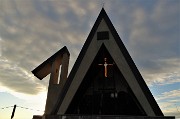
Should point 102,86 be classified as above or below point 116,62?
below

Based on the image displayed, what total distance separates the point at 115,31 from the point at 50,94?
7213mm

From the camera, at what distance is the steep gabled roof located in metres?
10.8

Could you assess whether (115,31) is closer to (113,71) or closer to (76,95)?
(113,71)

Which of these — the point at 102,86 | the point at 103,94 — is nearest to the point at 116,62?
the point at 102,86

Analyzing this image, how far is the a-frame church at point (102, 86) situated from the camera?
35.8ft

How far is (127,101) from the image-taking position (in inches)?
460

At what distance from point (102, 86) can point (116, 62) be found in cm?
230

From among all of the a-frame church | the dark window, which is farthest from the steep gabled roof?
the dark window

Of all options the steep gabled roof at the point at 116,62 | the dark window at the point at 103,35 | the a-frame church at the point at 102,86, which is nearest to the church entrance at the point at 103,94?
the a-frame church at the point at 102,86

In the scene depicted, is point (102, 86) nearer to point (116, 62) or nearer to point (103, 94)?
point (103, 94)

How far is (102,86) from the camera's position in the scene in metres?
12.8

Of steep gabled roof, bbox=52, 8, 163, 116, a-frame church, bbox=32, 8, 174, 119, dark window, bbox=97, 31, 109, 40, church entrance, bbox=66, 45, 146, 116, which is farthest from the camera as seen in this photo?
dark window, bbox=97, 31, 109, 40

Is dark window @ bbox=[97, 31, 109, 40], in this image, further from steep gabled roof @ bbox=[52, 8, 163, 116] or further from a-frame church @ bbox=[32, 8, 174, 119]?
steep gabled roof @ bbox=[52, 8, 163, 116]

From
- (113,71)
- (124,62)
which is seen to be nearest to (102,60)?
(113,71)
